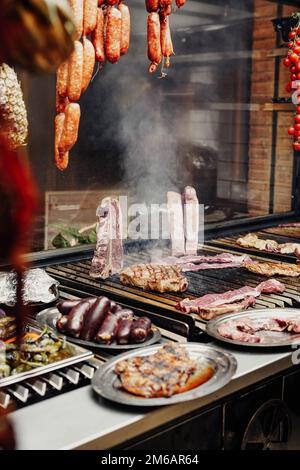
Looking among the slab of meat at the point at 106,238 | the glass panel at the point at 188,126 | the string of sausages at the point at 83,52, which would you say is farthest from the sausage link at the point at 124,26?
A: the glass panel at the point at 188,126

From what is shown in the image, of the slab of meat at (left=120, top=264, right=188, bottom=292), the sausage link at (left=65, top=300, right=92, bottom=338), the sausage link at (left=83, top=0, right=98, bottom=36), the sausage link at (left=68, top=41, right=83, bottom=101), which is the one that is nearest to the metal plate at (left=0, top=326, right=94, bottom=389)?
the sausage link at (left=65, top=300, right=92, bottom=338)

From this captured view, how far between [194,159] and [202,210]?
787 mm

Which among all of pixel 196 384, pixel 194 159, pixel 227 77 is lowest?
pixel 196 384

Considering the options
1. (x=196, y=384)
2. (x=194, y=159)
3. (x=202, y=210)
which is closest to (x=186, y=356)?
(x=196, y=384)

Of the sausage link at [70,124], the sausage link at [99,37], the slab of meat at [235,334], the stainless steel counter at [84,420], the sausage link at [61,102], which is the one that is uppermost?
the sausage link at [99,37]

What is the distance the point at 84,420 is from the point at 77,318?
0.78 m

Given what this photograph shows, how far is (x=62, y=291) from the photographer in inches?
147

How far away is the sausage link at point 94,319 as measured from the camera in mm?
2752

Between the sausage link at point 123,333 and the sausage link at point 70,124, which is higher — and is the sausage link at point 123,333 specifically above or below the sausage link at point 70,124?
below

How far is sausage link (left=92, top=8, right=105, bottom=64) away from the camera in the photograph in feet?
11.0

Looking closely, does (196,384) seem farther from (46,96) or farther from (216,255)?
(46,96)

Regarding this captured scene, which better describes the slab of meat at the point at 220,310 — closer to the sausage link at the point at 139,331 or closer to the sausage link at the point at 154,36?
the sausage link at the point at 139,331

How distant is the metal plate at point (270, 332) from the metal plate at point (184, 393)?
24 cm

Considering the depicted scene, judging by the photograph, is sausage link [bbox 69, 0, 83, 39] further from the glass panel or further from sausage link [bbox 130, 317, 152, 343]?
the glass panel
